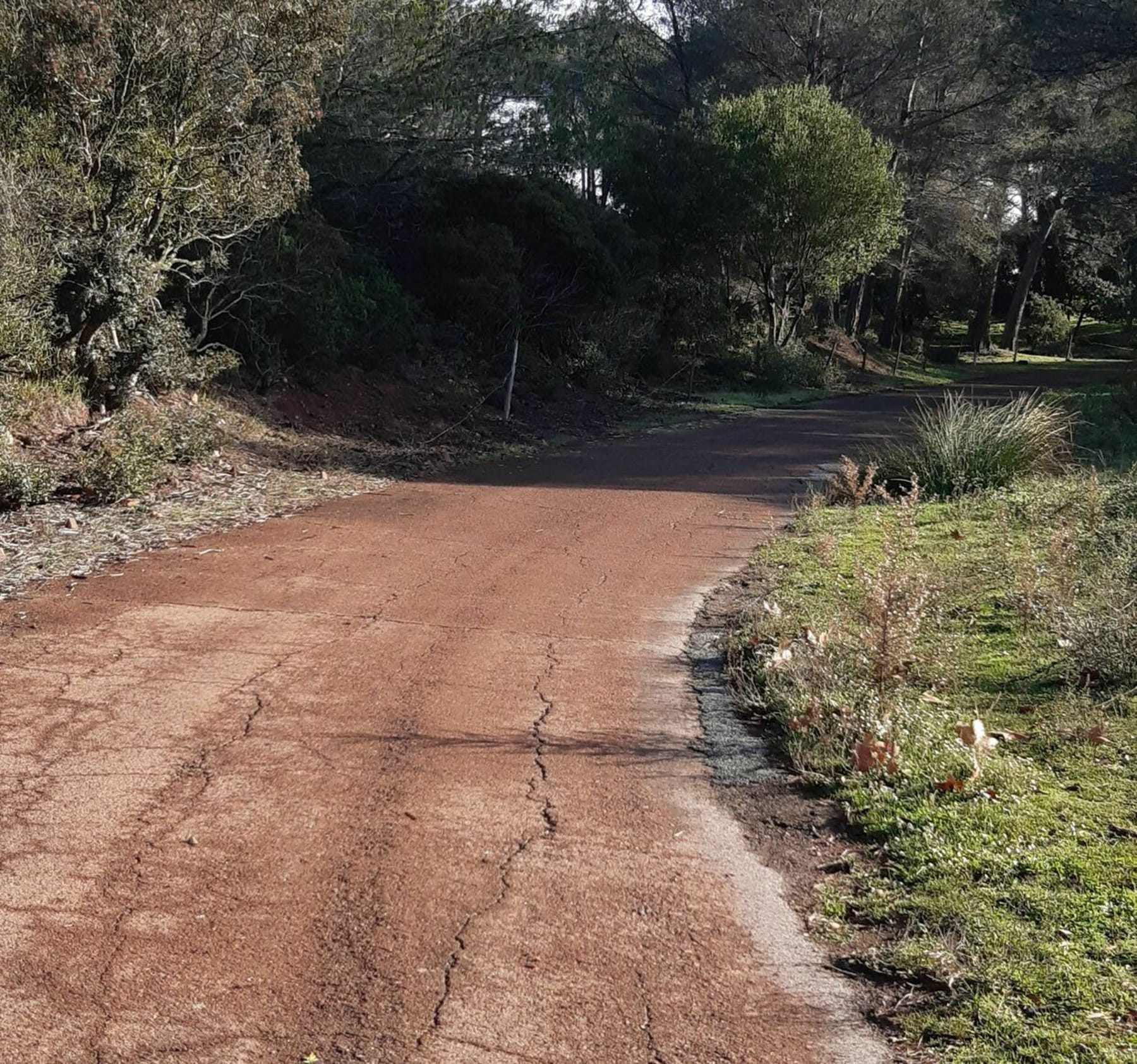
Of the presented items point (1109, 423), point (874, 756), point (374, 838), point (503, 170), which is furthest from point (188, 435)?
point (1109, 423)

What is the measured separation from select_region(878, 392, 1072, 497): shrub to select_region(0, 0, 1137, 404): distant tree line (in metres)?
8.86

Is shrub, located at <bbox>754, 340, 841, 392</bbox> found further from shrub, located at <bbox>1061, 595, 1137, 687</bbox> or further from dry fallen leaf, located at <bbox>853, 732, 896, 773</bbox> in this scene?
dry fallen leaf, located at <bbox>853, 732, 896, 773</bbox>

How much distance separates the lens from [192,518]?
10969 millimetres

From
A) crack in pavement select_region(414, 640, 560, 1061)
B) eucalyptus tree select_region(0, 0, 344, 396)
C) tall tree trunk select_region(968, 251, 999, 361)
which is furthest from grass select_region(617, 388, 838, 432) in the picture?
tall tree trunk select_region(968, 251, 999, 361)

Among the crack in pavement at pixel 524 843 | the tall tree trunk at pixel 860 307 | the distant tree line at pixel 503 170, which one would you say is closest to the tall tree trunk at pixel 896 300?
the distant tree line at pixel 503 170

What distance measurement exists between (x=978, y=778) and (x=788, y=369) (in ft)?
89.5

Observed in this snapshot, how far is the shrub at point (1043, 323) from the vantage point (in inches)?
2168

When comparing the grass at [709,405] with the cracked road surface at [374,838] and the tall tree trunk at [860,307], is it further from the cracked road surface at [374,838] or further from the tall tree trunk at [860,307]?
the cracked road surface at [374,838]

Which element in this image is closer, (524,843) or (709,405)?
(524,843)

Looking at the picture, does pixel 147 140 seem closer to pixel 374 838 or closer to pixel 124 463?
pixel 124 463

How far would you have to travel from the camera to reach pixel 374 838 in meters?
4.67

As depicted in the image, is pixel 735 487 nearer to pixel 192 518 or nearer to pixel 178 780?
pixel 192 518

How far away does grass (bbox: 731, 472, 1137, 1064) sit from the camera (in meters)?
3.54

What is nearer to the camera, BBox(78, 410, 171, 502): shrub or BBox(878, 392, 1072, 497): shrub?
BBox(78, 410, 171, 502): shrub
